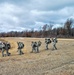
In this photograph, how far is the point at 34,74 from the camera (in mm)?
19359

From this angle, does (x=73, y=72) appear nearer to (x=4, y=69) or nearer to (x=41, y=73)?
(x=41, y=73)

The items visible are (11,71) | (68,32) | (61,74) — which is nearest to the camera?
(61,74)

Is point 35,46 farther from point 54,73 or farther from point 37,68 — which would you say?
point 54,73

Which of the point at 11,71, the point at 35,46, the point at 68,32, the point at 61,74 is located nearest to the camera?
the point at 61,74

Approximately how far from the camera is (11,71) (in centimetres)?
2086

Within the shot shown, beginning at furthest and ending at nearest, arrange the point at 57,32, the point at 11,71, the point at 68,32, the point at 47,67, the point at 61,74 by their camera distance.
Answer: the point at 57,32 < the point at 68,32 < the point at 47,67 < the point at 11,71 < the point at 61,74

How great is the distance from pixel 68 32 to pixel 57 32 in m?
16.7

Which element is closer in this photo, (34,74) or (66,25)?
(34,74)

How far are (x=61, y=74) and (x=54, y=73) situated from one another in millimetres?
746

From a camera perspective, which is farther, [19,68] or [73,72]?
[19,68]

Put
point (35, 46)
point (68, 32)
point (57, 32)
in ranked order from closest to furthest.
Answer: point (35, 46)
point (68, 32)
point (57, 32)

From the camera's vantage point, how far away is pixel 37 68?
21891mm

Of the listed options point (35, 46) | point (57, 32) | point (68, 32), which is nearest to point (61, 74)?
point (35, 46)

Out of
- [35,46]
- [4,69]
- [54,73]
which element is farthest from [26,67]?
[35,46]
